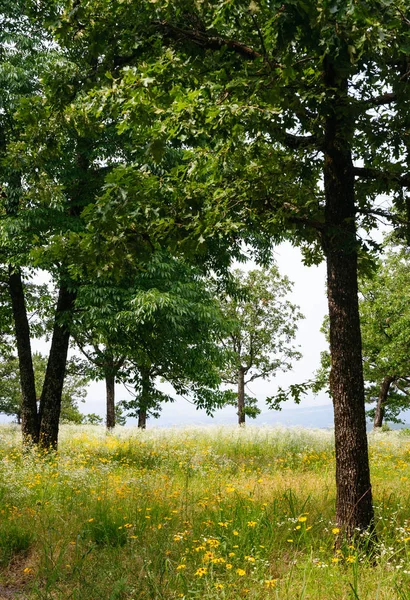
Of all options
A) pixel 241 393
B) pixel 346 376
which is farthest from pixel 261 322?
pixel 346 376

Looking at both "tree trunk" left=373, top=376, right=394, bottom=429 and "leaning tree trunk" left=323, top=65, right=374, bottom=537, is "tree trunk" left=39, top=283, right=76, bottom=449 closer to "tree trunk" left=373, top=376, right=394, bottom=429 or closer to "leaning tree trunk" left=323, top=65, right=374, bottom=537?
"leaning tree trunk" left=323, top=65, right=374, bottom=537

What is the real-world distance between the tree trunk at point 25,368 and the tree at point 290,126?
8.46 meters

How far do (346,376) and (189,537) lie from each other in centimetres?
267

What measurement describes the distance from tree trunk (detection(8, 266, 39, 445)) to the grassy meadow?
3.12 metres

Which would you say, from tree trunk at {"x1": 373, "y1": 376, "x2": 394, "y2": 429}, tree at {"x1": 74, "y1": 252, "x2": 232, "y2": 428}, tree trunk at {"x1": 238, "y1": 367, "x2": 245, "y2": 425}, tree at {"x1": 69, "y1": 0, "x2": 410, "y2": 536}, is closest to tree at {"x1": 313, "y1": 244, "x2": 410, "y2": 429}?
tree trunk at {"x1": 373, "y1": 376, "x2": 394, "y2": 429}

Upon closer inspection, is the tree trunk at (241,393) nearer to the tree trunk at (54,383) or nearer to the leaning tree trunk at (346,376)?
the tree trunk at (54,383)

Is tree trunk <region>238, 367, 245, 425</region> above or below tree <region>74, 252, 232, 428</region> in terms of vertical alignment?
below

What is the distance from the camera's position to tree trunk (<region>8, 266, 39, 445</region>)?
14.0 m

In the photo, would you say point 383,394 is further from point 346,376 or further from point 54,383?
point 346,376

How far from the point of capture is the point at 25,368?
14414 mm

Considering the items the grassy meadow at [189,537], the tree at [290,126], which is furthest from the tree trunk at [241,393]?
the tree at [290,126]

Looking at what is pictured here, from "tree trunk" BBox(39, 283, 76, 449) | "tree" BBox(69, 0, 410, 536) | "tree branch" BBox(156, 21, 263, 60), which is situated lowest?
"tree trunk" BBox(39, 283, 76, 449)

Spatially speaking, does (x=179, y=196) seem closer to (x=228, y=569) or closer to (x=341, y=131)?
(x=341, y=131)

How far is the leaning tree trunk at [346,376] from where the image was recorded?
6391mm
